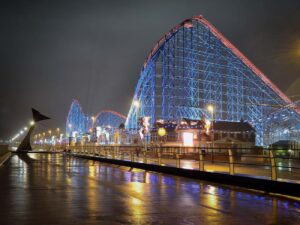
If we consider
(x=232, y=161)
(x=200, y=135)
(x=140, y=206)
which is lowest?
(x=140, y=206)

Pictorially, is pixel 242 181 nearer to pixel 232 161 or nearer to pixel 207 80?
pixel 232 161

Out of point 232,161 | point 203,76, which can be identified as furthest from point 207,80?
point 232,161

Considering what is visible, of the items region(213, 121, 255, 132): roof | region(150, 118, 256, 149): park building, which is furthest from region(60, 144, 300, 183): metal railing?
region(213, 121, 255, 132): roof

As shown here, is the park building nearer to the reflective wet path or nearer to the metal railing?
the metal railing

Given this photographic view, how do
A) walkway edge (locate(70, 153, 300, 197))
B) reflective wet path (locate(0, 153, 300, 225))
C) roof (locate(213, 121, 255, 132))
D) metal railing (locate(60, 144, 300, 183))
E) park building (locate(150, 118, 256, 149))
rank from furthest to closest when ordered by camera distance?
roof (locate(213, 121, 255, 132))
park building (locate(150, 118, 256, 149))
metal railing (locate(60, 144, 300, 183))
walkway edge (locate(70, 153, 300, 197))
reflective wet path (locate(0, 153, 300, 225))

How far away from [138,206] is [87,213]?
4.44ft

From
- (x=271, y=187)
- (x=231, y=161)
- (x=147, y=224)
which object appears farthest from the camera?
(x=231, y=161)

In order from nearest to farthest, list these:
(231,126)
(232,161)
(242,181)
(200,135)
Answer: (242,181) → (232,161) → (200,135) → (231,126)

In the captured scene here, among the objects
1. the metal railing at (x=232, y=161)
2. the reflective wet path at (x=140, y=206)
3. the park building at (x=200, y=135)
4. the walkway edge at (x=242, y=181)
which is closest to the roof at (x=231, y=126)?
the park building at (x=200, y=135)

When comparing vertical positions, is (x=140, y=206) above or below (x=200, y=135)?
below

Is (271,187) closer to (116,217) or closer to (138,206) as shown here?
(138,206)

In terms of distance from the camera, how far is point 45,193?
11.2 metres

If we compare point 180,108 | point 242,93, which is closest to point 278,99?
point 242,93

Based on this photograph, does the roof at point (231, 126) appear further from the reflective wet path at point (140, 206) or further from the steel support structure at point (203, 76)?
the reflective wet path at point (140, 206)
